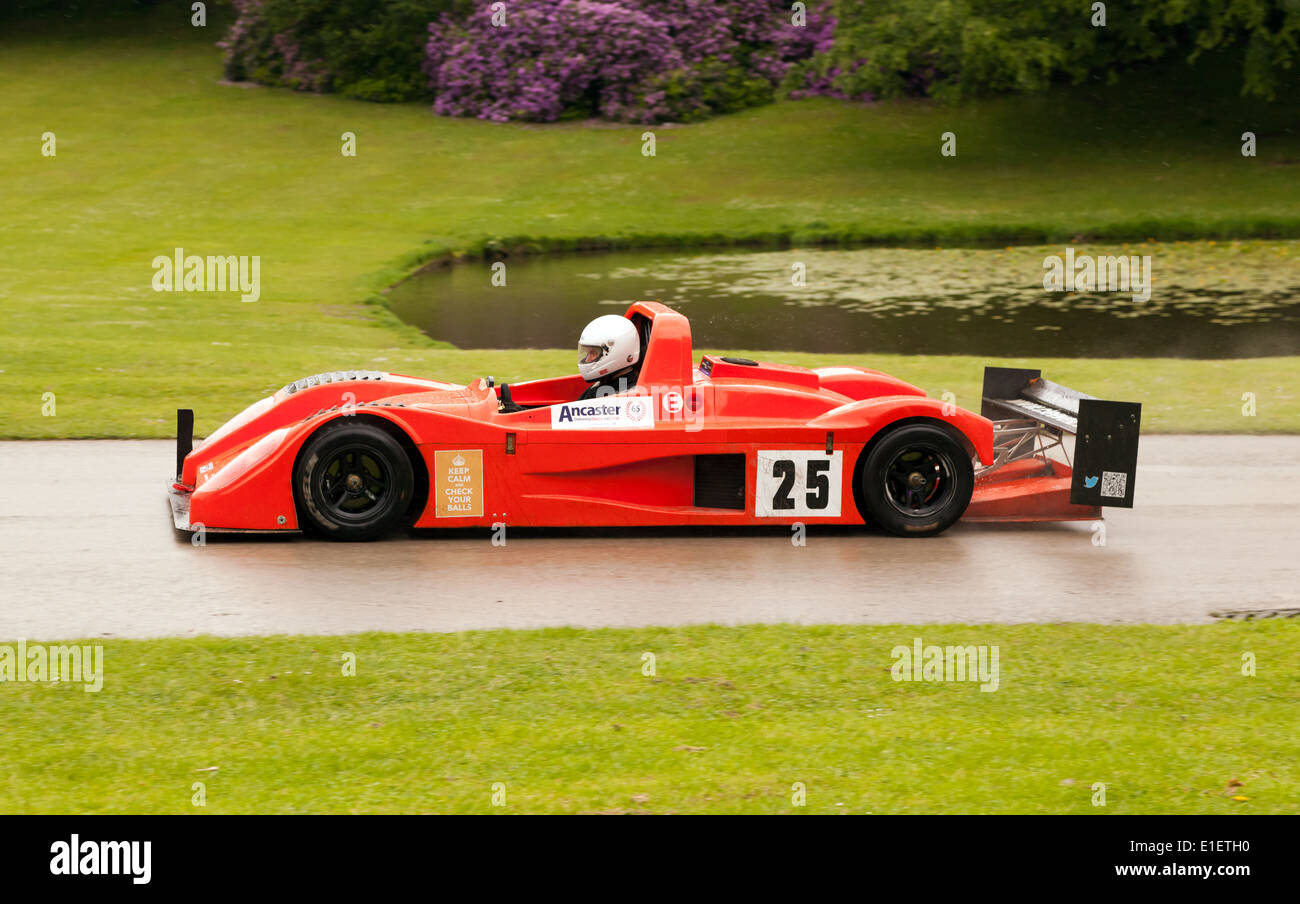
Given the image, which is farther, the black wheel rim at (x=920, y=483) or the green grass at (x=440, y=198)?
the green grass at (x=440, y=198)

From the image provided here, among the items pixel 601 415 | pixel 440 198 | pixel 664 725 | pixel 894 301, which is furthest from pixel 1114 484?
pixel 440 198

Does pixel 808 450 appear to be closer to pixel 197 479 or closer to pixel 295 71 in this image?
Answer: pixel 197 479

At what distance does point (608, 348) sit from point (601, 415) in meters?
0.60

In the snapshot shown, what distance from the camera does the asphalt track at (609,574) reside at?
7586mm

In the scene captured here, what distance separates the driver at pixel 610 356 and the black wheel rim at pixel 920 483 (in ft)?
5.73

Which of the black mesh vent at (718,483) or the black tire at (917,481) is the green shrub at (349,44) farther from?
the black tire at (917,481)

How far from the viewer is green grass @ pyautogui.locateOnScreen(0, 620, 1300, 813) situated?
5.26 m

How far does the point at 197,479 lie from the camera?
9383 mm

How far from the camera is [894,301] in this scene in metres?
21.7

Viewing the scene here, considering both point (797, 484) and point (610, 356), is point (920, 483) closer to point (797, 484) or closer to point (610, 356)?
point (797, 484)

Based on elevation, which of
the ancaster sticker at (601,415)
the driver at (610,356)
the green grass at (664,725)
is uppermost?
the driver at (610,356)

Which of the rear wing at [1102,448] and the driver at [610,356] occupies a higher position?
the driver at [610,356]

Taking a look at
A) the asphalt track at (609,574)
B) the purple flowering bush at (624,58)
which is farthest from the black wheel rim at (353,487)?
the purple flowering bush at (624,58)

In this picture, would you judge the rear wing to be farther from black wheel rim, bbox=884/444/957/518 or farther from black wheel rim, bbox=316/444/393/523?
black wheel rim, bbox=316/444/393/523
